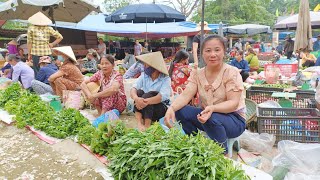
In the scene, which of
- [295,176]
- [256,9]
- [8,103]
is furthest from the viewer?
[256,9]

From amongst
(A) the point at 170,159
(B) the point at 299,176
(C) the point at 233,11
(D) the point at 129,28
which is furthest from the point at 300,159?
(C) the point at 233,11

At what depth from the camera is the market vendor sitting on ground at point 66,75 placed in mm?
4906

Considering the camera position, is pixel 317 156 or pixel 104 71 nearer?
pixel 317 156

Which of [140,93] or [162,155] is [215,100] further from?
[140,93]

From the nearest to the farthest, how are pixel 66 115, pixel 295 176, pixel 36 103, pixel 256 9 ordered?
1. pixel 295 176
2. pixel 66 115
3. pixel 36 103
4. pixel 256 9

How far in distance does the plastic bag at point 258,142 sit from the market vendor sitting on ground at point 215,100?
2.13 ft

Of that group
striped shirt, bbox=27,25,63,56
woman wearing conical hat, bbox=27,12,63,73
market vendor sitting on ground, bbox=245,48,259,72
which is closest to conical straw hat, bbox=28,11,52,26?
woman wearing conical hat, bbox=27,12,63,73

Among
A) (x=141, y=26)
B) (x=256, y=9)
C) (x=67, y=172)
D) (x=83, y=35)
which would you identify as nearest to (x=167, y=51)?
(x=141, y=26)

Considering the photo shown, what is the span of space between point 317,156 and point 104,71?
276cm

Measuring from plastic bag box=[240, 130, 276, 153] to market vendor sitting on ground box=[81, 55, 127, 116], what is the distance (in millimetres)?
1802

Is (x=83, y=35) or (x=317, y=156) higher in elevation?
(x=83, y=35)

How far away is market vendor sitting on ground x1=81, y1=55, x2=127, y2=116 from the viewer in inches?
157

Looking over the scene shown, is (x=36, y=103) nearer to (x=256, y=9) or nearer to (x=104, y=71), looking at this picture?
(x=104, y=71)

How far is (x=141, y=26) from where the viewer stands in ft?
50.6
